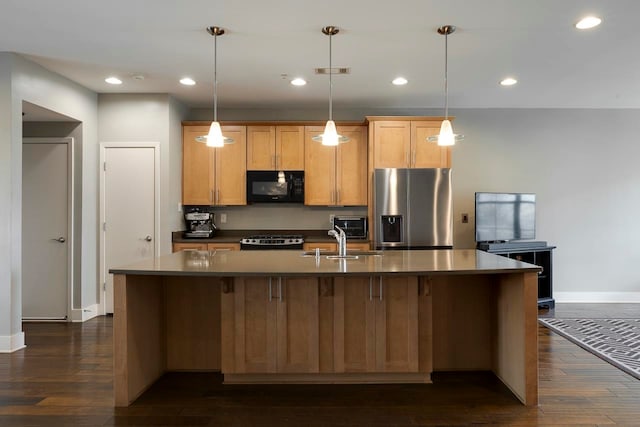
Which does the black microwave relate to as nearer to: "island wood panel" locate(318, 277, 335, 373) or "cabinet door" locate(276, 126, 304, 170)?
"cabinet door" locate(276, 126, 304, 170)

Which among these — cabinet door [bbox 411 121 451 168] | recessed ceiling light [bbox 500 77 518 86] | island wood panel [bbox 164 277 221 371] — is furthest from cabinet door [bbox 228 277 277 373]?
recessed ceiling light [bbox 500 77 518 86]

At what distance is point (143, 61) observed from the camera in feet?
13.3

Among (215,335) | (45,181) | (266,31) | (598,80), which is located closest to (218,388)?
(215,335)

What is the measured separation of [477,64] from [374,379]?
9.82ft

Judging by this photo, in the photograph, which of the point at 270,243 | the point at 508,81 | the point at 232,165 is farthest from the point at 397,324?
the point at 232,165

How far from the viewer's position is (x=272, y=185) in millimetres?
5562

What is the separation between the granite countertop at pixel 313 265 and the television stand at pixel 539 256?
2124 mm

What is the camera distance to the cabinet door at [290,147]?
5574 millimetres

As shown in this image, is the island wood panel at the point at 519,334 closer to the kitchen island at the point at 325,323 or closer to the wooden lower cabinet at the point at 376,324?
the kitchen island at the point at 325,323

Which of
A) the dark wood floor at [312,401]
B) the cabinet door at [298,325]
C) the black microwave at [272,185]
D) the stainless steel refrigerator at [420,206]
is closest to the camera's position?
the dark wood floor at [312,401]

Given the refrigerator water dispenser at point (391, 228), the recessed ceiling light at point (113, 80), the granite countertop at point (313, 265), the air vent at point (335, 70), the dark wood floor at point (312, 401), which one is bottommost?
the dark wood floor at point (312, 401)

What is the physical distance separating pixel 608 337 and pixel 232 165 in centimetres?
445

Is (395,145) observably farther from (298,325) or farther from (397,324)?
(298,325)

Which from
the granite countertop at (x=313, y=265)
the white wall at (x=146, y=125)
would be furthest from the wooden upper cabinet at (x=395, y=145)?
the white wall at (x=146, y=125)
